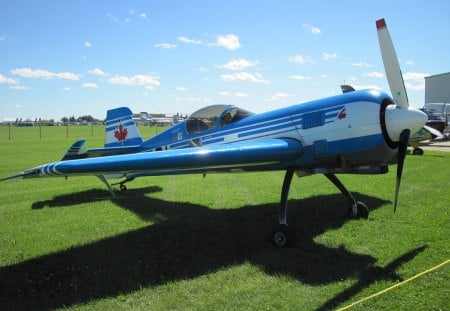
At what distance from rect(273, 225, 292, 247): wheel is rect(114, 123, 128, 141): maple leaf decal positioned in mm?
6928

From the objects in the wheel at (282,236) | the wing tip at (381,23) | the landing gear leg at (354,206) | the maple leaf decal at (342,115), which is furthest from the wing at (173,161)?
the wing tip at (381,23)

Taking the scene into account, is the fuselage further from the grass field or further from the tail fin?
the tail fin

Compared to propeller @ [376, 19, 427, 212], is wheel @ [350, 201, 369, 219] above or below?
below

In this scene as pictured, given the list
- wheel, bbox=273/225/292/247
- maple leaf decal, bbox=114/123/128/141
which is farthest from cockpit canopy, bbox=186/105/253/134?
maple leaf decal, bbox=114/123/128/141

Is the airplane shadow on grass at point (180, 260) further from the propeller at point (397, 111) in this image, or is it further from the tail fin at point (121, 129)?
the tail fin at point (121, 129)

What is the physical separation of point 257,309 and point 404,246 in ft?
10.2

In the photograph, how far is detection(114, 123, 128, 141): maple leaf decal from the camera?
1159 cm

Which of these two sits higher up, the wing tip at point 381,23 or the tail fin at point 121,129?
the wing tip at point 381,23

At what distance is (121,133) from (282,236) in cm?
722

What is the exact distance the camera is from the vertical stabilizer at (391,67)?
5.86 meters

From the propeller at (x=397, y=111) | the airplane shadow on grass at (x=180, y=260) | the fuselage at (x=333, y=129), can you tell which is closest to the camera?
the airplane shadow on grass at (x=180, y=260)

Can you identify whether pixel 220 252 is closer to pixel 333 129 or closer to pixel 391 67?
pixel 333 129

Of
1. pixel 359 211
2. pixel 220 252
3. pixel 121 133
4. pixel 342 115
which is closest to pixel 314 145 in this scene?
pixel 342 115

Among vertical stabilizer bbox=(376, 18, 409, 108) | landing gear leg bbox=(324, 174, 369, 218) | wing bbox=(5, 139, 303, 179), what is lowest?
landing gear leg bbox=(324, 174, 369, 218)
